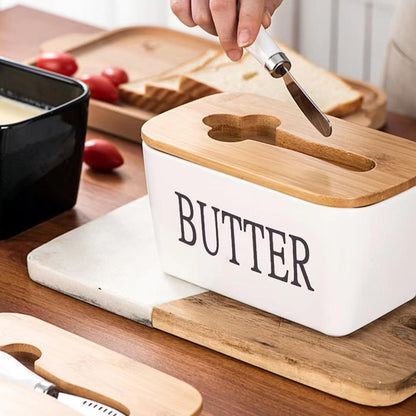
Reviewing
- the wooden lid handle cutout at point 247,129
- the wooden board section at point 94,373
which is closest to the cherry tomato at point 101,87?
the wooden lid handle cutout at point 247,129

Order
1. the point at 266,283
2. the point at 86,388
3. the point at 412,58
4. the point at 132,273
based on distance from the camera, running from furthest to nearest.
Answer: the point at 412,58 < the point at 132,273 < the point at 266,283 < the point at 86,388

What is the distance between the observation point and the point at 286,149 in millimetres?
1022

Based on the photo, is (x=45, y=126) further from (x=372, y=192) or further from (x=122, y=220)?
(x=372, y=192)

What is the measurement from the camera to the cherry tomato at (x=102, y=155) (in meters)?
1.42

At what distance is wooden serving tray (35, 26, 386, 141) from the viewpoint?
156 centimetres

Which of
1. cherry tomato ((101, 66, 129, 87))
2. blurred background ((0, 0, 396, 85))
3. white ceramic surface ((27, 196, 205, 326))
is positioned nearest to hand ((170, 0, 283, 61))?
white ceramic surface ((27, 196, 205, 326))

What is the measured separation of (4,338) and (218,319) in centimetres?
23

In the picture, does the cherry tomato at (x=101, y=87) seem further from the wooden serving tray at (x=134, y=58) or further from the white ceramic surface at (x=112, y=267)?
the white ceramic surface at (x=112, y=267)

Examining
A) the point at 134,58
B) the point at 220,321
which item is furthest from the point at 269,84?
the point at 220,321

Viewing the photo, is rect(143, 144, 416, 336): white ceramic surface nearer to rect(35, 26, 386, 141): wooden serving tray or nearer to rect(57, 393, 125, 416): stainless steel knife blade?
rect(57, 393, 125, 416): stainless steel knife blade

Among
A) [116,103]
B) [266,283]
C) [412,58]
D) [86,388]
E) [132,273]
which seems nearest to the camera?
[86,388]

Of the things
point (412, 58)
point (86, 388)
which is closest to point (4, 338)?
point (86, 388)

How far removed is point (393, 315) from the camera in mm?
1028

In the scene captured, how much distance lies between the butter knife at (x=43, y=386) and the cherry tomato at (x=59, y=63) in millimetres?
847
